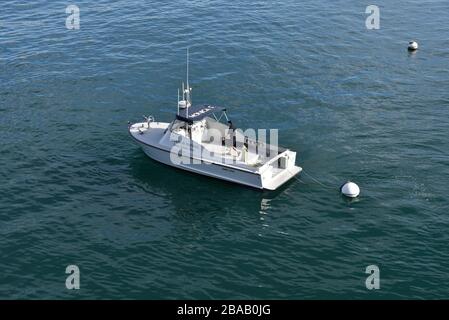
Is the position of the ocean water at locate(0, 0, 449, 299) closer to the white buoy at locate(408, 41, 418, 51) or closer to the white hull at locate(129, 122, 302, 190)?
the white hull at locate(129, 122, 302, 190)

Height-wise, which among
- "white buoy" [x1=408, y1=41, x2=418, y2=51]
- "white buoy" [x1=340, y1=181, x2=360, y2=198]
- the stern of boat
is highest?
"white buoy" [x1=408, y1=41, x2=418, y2=51]

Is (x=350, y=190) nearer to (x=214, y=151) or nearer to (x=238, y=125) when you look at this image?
(x=214, y=151)

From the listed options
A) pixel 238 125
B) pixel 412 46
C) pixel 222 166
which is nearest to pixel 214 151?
pixel 222 166

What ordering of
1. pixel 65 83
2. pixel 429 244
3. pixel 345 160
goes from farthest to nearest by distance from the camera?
1. pixel 65 83
2. pixel 345 160
3. pixel 429 244

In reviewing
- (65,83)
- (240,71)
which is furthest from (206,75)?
(65,83)

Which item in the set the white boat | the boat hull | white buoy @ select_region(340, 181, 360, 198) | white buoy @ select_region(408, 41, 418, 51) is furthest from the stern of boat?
white buoy @ select_region(408, 41, 418, 51)
